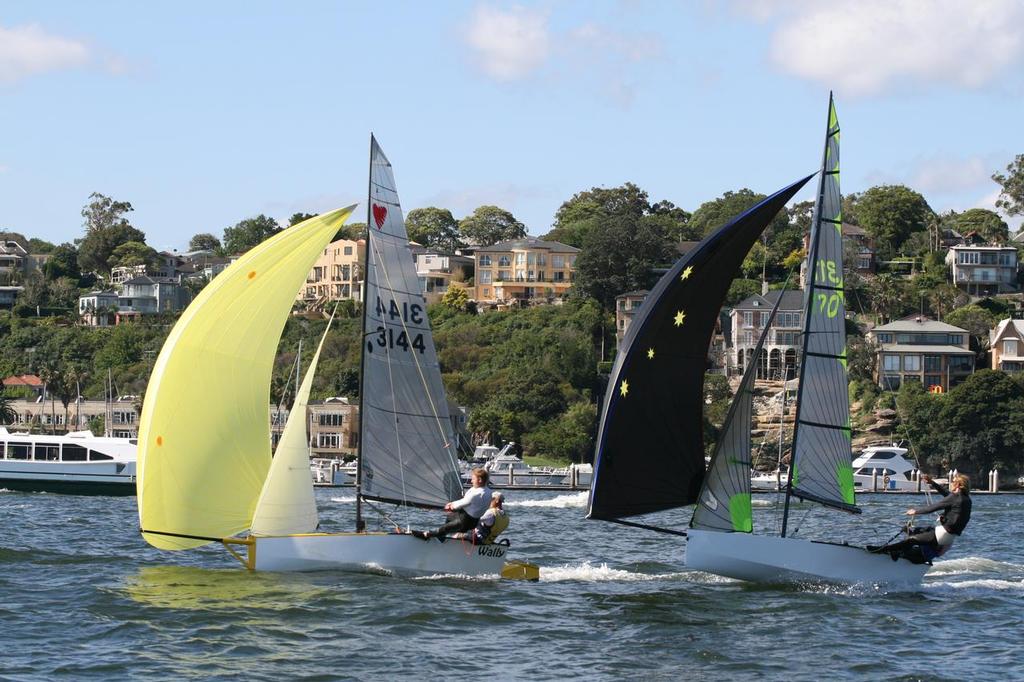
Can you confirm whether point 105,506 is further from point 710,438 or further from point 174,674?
point 710,438

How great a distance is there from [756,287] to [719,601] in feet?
281

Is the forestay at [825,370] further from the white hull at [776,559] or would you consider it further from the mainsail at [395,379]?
the mainsail at [395,379]

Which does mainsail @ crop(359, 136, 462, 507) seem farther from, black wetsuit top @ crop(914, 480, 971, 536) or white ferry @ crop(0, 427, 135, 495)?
white ferry @ crop(0, 427, 135, 495)

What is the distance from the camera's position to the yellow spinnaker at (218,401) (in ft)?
74.5

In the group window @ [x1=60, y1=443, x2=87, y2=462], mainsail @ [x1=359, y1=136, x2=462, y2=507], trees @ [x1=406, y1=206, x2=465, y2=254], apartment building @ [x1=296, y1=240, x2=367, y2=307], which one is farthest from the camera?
trees @ [x1=406, y1=206, x2=465, y2=254]

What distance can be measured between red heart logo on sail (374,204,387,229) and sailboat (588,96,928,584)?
4300 millimetres

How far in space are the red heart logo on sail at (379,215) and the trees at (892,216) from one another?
102142 millimetres

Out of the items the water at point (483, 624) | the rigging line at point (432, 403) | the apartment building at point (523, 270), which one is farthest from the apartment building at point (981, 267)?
the rigging line at point (432, 403)

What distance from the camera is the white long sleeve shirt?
76.2 ft

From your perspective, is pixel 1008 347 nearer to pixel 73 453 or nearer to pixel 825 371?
pixel 73 453

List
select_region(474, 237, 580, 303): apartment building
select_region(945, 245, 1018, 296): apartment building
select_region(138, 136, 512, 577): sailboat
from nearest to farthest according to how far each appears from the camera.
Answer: select_region(138, 136, 512, 577): sailboat < select_region(945, 245, 1018, 296): apartment building < select_region(474, 237, 580, 303): apartment building

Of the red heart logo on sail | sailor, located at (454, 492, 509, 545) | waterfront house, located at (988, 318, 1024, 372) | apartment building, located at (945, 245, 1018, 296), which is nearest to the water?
sailor, located at (454, 492, 509, 545)

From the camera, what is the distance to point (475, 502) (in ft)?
76.2

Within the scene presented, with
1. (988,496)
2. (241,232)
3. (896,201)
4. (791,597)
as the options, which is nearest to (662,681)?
(791,597)
